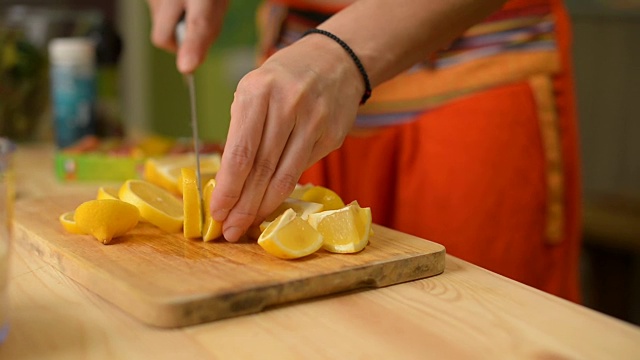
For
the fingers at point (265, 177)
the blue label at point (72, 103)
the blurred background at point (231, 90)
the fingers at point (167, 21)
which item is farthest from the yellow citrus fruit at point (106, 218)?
the blurred background at point (231, 90)

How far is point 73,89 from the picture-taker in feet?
5.91

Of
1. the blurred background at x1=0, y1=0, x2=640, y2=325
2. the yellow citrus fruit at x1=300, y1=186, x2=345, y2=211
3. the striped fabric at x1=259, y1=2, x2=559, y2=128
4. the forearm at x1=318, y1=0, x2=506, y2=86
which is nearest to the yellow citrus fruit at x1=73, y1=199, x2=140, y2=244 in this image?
the yellow citrus fruit at x1=300, y1=186, x2=345, y2=211

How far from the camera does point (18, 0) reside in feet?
10.1

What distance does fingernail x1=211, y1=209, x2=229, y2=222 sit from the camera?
0.95 meters

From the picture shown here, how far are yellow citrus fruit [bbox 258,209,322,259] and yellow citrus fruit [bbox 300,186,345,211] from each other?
112 mm

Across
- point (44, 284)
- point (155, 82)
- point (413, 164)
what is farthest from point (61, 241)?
point (155, 82)

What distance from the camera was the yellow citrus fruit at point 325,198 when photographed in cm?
102

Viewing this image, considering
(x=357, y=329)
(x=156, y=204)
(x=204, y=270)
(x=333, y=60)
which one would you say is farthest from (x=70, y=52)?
(x=357, y=329)

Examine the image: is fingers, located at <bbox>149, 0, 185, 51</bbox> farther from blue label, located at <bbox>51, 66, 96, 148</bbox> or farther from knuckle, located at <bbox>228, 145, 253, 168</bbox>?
knuckle, located at <bbox>228, 145, 253, 168</bbox>

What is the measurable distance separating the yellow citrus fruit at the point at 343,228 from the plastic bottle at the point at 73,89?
1.04m

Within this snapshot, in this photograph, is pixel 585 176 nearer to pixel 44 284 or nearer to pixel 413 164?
pixel 413 164

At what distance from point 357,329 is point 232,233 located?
0.26m

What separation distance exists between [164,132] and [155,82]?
9.3 inches

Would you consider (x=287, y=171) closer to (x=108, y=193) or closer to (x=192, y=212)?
(x=192, y=212)
